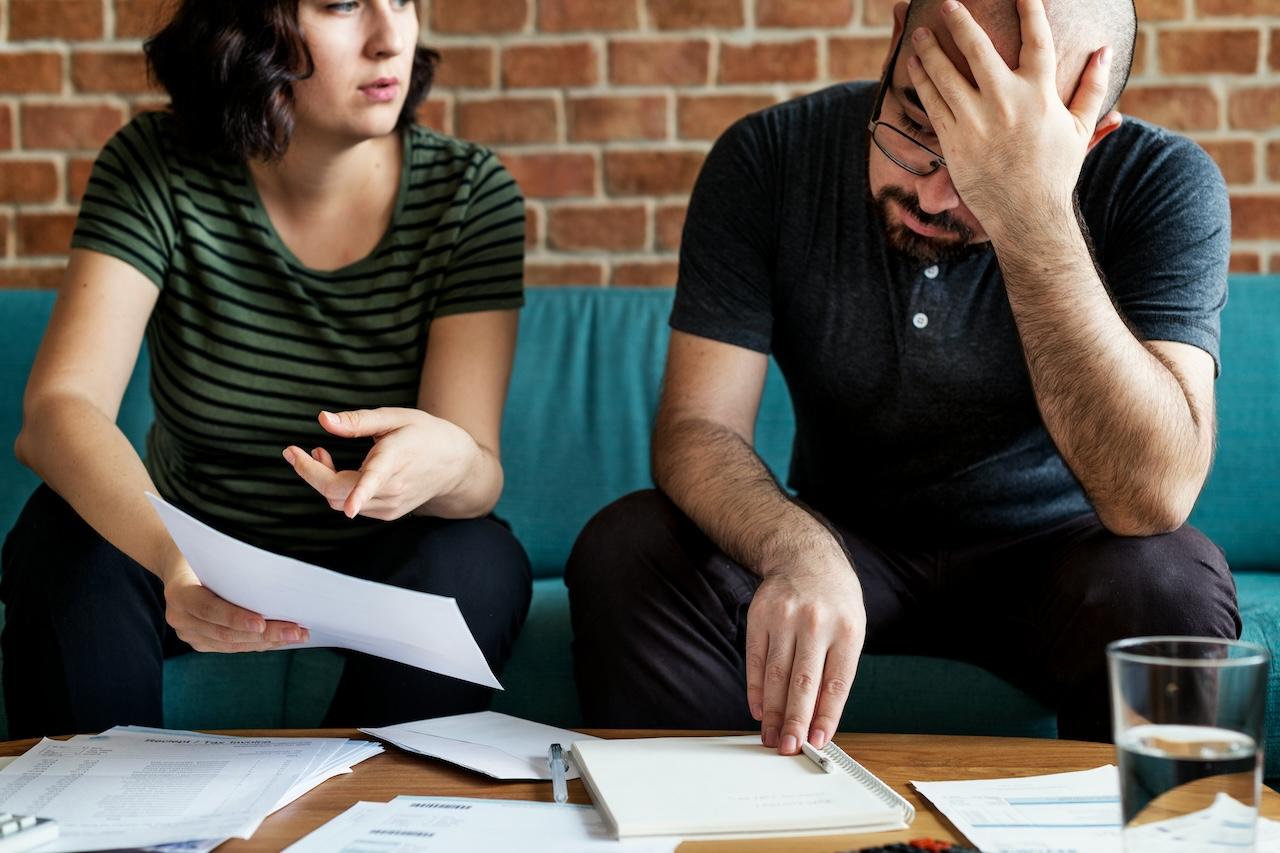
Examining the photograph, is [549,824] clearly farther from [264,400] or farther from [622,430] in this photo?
[622,430]

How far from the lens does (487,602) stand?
1217mm

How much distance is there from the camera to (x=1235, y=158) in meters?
1.99

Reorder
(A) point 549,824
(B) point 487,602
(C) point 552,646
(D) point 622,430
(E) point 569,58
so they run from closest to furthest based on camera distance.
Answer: (A) point 549,824 → (B) point 487,602 → (C) point 552,646 → (D) point 622,430 → (E) point 569,58

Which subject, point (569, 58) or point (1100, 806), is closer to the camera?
point (1100, 806)

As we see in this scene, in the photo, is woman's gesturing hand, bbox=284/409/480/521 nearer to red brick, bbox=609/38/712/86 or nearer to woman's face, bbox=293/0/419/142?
woman's face, bbox=293/0/419/142

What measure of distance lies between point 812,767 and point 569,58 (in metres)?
1.49

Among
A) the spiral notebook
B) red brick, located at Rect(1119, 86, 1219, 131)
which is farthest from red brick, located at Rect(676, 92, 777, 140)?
the spiral notebook

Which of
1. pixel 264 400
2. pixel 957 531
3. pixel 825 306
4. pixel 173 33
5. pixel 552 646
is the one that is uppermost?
pixel 173 33

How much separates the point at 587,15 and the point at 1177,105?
96 cm

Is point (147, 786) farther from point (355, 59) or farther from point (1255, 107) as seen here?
point (1255, 107)

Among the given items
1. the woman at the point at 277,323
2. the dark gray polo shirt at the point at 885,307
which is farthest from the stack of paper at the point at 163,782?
the dark gray polo shirt at the point at 885,307

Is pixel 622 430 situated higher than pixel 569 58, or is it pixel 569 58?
pixel 569 58

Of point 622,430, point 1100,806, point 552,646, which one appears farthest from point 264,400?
point 1100,806

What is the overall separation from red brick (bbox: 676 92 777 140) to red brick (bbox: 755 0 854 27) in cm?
12
